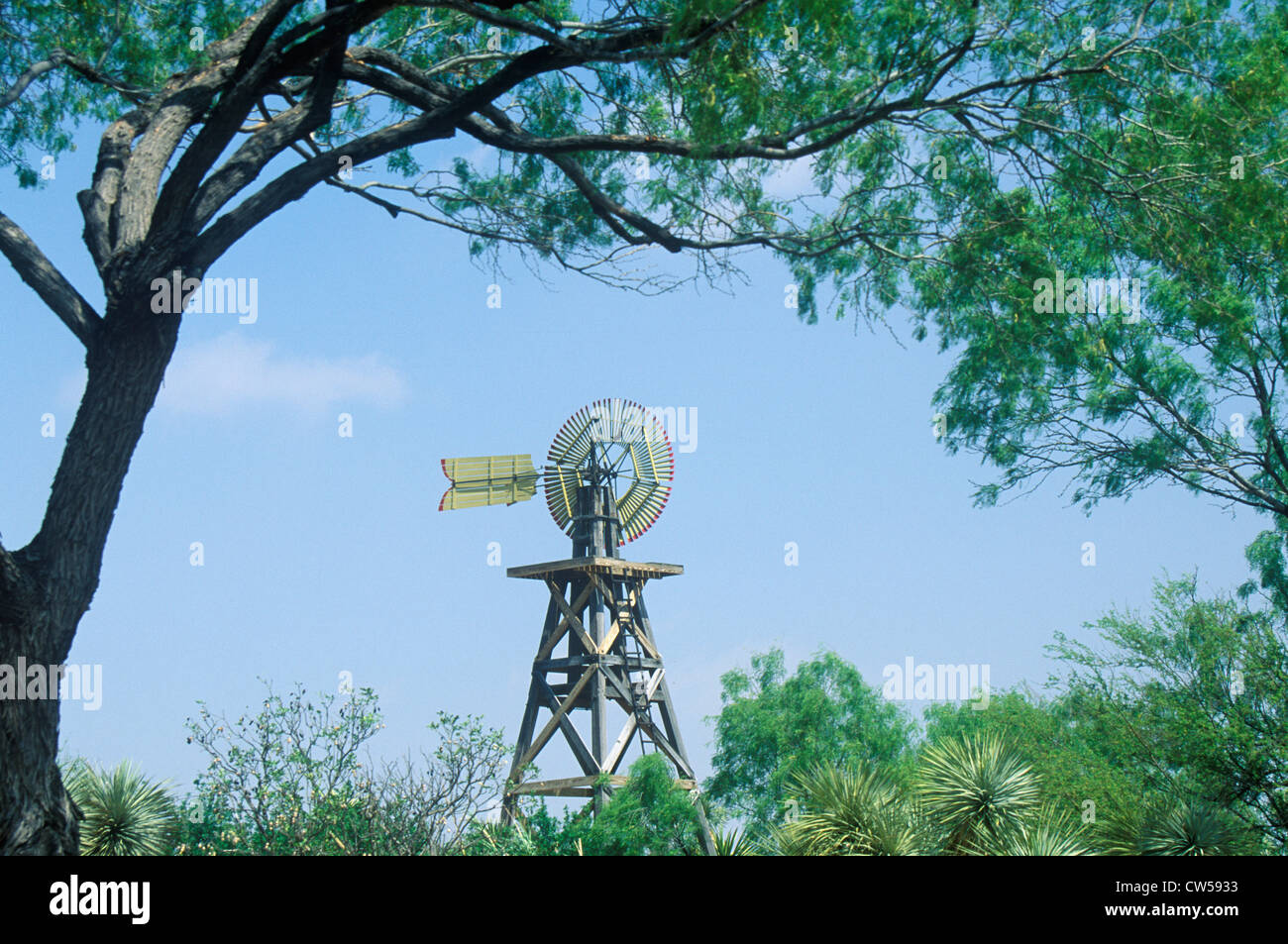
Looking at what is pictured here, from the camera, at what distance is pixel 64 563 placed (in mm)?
5875

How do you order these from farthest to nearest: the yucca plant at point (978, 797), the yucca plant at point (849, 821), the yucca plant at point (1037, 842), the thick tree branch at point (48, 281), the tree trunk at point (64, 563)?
the yucca plant at point (978, 797) → the yucca plant at point (849, 821) → the yucca plant at point (1037, 842) → the thick tree branch at point (48, 281) → the tree trunk at point (64, 563)

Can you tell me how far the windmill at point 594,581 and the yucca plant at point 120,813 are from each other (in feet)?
35.3

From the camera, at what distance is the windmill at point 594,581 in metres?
21.2

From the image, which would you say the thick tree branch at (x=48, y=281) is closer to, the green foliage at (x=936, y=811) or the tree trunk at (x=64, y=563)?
the tree trunk at (x=64, y=563)

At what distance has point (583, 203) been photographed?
34.3 ft

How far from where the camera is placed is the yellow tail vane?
2355cm

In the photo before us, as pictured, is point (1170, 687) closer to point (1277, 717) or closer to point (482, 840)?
point (1277, 717)

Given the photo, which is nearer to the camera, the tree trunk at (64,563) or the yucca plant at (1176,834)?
the tree trunk at (64,563)

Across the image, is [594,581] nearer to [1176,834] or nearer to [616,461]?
[616,461]

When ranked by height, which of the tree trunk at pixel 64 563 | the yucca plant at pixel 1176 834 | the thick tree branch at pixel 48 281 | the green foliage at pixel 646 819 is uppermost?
the thick tree branch at pixel 48 281

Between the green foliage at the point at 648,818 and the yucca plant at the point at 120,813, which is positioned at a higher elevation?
the yucca plant at the point at 120,813

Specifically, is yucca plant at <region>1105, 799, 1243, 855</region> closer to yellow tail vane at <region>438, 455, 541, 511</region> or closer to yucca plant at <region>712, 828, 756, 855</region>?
yucca plant at <region>712, 828, 756, 855</region>

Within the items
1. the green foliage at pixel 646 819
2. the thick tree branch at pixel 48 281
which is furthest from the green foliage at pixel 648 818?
the thick tree branch at pixel 48 281

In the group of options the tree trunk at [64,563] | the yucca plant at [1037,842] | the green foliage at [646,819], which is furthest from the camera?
the green foliage at [646,819]
